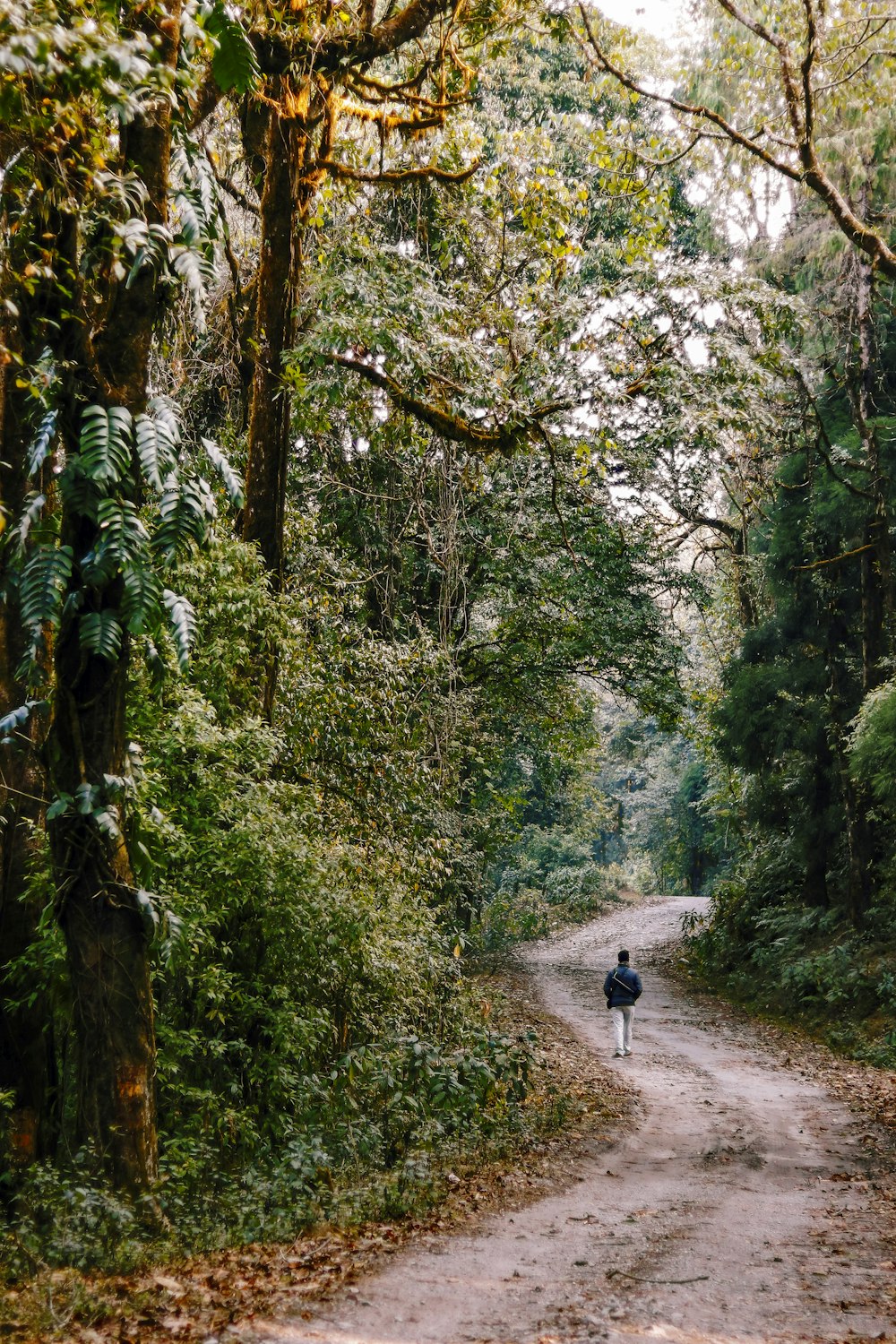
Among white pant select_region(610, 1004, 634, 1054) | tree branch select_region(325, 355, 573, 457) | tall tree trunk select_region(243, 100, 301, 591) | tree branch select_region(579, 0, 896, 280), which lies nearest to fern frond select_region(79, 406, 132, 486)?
tall tree trunk select_region(243, 100, 301, 591)

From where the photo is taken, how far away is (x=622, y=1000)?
15.3 m

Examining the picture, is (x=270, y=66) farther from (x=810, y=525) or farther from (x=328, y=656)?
(x=810, y=525)

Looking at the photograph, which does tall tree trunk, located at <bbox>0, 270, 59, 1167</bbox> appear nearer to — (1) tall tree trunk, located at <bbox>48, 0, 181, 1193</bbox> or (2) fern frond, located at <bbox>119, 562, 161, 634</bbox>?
(1) tall tree trunk, located at <bbox>48, 0, 181, 1193</bbox>

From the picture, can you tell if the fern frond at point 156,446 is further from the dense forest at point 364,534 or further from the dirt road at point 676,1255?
the dirt road at point 676,1255

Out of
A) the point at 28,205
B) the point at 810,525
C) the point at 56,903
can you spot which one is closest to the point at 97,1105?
the point at 56,903

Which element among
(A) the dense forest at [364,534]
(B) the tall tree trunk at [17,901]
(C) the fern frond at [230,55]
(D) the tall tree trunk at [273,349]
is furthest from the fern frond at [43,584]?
(D) the tall tree trunk at [273,349]

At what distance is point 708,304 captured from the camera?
549 inches

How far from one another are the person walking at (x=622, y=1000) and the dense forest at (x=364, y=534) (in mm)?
2898

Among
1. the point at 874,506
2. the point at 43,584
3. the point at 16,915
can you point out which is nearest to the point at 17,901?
the point at 16,915

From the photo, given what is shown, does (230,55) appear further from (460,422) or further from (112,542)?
(460,422)

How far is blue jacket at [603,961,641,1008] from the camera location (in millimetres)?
15273

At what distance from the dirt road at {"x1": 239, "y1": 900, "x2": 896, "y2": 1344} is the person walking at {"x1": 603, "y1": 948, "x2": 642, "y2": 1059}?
8.83ft

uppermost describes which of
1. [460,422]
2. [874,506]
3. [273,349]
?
[874,506]

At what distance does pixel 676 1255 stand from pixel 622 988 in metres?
8.95
